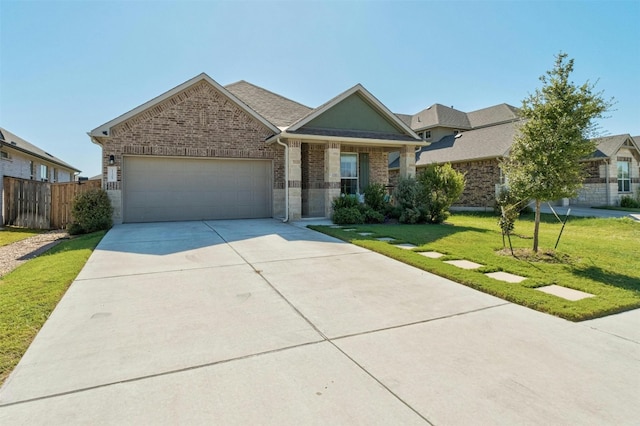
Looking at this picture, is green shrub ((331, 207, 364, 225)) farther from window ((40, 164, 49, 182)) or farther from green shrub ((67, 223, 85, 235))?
window ((40, 164, 49, 182))

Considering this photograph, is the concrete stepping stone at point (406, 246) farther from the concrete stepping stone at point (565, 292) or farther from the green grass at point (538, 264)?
the concrete stepping stone at point (565, 292)

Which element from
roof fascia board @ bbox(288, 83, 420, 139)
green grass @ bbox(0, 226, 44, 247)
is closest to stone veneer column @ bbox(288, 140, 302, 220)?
roof fascia board @ bbox(288, 83, 420, 139)

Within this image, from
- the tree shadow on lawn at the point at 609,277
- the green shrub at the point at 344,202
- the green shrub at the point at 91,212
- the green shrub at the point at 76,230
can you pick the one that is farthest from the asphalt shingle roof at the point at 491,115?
the green shrub at the point at 76,230

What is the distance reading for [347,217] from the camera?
12.7 meters

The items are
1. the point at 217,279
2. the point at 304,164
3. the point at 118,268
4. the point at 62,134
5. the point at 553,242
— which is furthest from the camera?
the point at 62,134

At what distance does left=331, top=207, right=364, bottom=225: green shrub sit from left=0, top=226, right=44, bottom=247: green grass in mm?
10150

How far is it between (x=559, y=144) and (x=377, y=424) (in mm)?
7297

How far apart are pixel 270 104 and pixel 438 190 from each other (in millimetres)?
9604

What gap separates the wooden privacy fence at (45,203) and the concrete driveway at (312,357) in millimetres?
9539

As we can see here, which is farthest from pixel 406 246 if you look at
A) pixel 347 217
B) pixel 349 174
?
pixel 349 174

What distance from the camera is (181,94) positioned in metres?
13.3

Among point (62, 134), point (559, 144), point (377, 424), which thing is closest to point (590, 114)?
point (559, 144)

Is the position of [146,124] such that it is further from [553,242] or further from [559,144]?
[553,242]

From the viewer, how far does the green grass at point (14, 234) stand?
1060 cm
